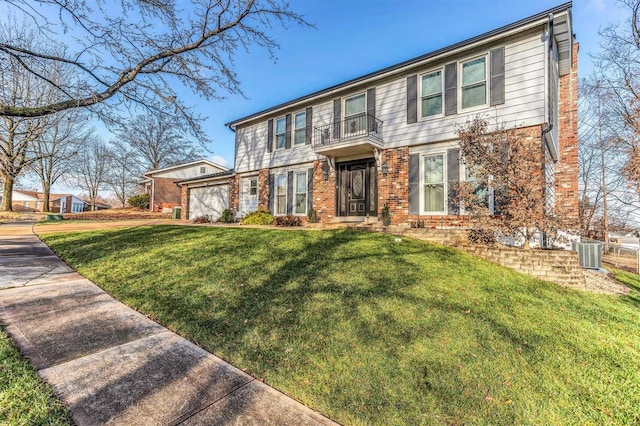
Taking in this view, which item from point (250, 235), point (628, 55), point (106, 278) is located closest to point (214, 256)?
point (106, 278)

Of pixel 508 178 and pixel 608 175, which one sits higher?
pixel 608 175

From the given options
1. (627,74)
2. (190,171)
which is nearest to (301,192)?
(627,74)

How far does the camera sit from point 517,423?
210cm

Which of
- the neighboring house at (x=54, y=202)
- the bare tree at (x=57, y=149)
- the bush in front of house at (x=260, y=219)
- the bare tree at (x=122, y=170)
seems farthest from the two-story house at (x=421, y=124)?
A: the neighboring house at (x=54, y=202)

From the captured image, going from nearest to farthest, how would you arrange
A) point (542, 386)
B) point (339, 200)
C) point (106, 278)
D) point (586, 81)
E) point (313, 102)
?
point (542, 386) < point (106, 278) < point (339, 200) < point (313, 102) < point (586, 81)

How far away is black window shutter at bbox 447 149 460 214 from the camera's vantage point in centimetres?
844

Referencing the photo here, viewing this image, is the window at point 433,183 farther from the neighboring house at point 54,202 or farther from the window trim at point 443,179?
the neighboring house at point 54,202

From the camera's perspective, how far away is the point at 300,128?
Result: 12.6m

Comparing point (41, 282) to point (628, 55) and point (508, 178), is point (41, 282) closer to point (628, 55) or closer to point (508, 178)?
point (508, 178)

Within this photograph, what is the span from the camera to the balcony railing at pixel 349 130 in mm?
10180

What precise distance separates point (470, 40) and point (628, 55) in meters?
6.51

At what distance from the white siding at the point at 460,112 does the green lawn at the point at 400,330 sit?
4420 mm

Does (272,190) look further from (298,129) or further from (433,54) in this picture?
(433,54)

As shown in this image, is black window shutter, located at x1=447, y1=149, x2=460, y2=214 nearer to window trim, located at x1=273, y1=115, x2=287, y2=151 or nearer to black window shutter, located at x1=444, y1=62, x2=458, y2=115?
black window shutter, located at x1=444, y1=62, x2=458, y2=115
